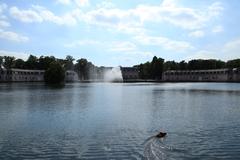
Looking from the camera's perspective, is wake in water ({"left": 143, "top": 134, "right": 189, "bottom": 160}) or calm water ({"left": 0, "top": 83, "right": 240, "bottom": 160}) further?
calm water ({"left": 0, "top": 83, "right": 240, "bottom": 160})

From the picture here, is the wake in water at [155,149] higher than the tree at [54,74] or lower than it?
lower

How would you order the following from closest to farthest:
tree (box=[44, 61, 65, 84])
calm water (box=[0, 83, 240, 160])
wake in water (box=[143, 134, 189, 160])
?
1. wake in water (box=[143, 134, 189, 160])
2. calm water (box=[0, 83, 240, 160])
3. tree (box=[44, 61, 65, 84])

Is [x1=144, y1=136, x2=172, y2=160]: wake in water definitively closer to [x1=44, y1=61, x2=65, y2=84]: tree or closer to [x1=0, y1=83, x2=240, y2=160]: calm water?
[x1=0, y1=83, x2=240, y2=160]: calm water

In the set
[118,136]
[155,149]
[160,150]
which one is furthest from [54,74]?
[160,150]

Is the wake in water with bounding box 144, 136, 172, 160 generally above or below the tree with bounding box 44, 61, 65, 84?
below

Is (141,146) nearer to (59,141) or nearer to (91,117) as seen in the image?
A: (59,141)

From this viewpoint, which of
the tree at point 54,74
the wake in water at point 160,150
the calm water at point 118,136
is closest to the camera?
the wake in water at point 160,150

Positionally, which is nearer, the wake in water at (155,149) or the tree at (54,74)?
the wake in water at (155,149)

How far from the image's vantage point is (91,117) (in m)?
30.1

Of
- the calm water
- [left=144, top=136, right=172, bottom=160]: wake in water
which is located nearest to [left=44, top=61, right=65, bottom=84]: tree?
the calm water

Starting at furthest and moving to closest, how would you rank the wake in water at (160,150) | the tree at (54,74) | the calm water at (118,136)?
the tree at (54,74) < the calm water at (118,136) < the wake in water at (160,150)

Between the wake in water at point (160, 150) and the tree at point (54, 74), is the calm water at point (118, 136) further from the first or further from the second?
the tree at point (54, 74)

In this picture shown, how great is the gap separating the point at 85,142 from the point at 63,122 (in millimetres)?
8141

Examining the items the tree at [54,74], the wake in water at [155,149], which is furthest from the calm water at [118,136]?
the tree at [54,74]
